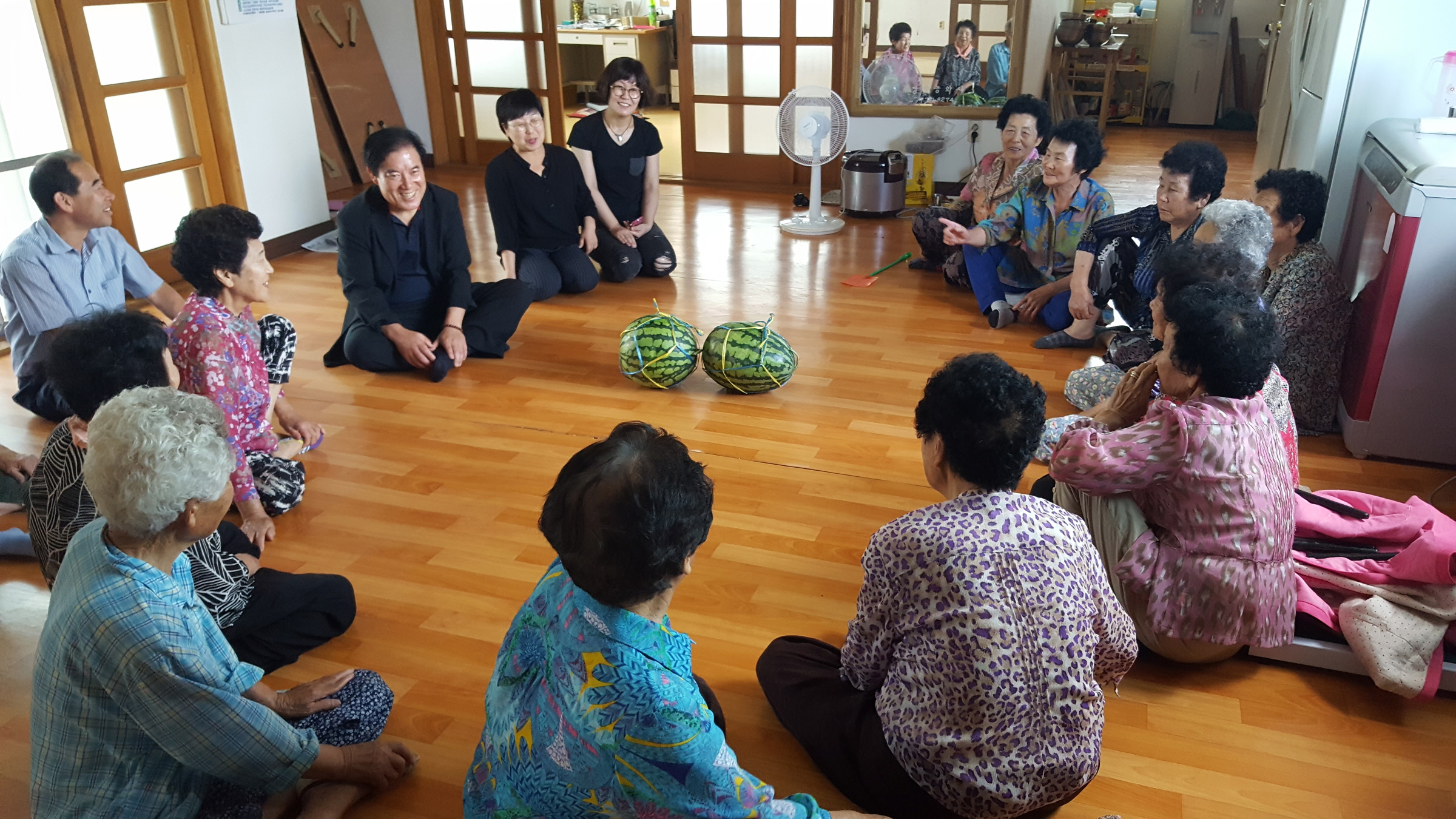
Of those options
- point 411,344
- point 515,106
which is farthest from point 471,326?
point 515,106

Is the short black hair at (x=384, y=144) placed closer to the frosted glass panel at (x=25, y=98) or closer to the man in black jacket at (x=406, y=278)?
the man in black jacket at (x=406, y=278)

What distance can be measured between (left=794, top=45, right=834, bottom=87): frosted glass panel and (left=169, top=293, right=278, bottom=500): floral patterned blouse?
183 inches

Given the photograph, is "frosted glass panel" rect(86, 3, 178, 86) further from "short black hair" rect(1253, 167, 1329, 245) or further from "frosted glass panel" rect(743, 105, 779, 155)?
"short black hair" rect(1253, 167, 1329, 245)

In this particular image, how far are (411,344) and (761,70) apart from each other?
3861 mm

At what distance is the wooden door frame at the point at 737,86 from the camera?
21.4 ft

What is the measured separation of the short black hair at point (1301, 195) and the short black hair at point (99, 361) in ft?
10.3

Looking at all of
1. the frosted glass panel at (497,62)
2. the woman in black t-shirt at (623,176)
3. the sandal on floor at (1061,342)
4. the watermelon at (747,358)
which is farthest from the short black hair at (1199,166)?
the frosted glass panel at (497,62)

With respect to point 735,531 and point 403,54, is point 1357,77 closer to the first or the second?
point 735,531

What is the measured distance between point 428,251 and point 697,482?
2895mm

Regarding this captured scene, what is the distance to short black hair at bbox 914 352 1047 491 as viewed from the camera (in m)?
1.53

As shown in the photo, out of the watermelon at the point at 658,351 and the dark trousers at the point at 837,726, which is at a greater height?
the watermelon at the point at 658,351

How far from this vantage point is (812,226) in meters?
5.78

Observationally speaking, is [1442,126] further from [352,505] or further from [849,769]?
[352,505]

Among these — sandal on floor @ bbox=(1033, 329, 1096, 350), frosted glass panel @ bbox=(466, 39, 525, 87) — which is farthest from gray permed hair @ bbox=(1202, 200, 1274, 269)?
frosted glass panel @ bbox=(466, 39, 525, 87)
